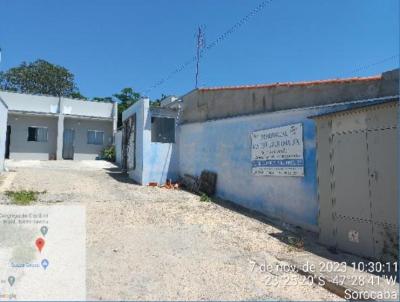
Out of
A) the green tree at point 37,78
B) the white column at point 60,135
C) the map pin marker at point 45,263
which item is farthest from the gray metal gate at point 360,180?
the green tree at point 37,78

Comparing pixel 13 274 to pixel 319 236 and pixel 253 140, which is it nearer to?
pixel 319 236

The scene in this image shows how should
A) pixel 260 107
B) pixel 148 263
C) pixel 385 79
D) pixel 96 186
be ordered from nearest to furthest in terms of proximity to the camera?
pixel 148 263 < pixel 385 79 < pixel 260 107 < pixel 96 186

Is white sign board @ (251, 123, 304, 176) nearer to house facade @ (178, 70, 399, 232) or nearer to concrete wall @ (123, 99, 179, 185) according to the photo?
house facade @ (178, 70, 399, 232)

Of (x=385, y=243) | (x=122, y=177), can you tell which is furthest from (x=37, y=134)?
(x=385, y=243)

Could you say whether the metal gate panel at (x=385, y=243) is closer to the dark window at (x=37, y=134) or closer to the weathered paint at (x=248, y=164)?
the weathered paint at (x=248, y=164)

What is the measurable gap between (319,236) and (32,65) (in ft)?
128

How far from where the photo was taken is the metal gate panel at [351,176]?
20.6 feet

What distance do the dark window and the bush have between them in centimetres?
403

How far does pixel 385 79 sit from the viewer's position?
23.2 ft

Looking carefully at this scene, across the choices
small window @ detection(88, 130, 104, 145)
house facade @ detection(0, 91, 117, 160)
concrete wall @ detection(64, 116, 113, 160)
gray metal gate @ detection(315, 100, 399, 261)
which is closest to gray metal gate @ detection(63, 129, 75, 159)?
house facade @ detection(0, 91, 117, 160)

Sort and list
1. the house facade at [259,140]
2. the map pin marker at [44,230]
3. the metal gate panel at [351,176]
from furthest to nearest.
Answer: the house facade at [259,140] < the map pin marker at [44,230] < the metal gate panel at [351,176]

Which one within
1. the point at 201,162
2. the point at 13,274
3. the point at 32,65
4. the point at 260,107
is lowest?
the point at 13,274

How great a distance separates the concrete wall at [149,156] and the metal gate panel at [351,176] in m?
9.15

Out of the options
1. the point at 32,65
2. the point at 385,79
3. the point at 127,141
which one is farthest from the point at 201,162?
the point at 32,65
